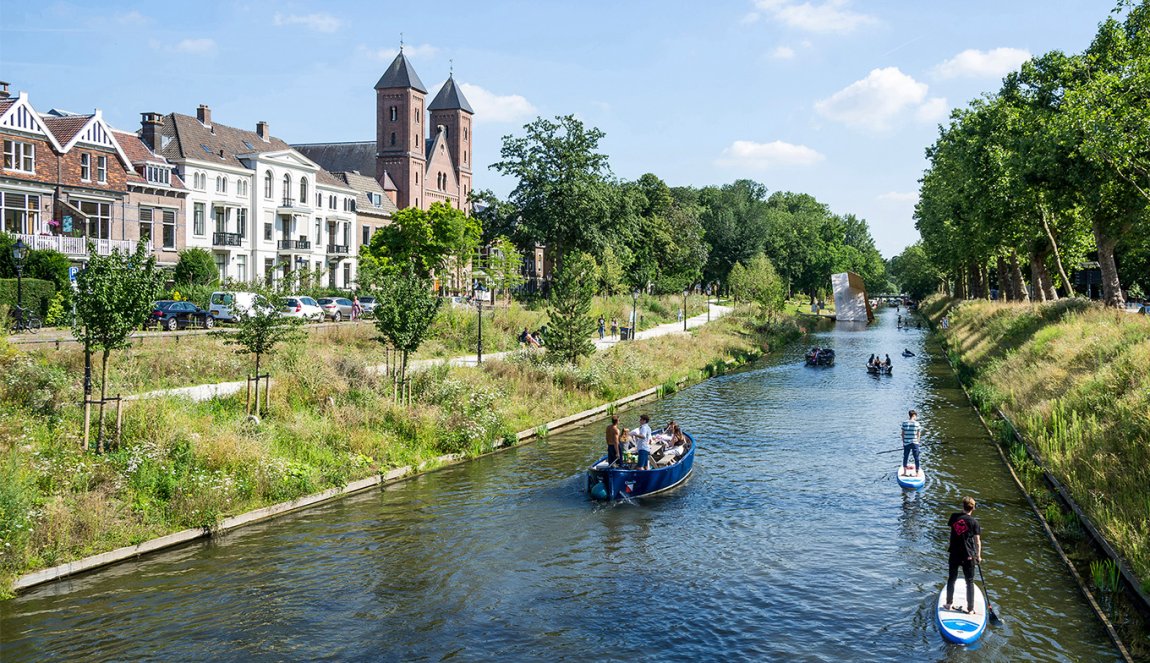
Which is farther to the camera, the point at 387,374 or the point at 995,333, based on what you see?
the point at 995,333

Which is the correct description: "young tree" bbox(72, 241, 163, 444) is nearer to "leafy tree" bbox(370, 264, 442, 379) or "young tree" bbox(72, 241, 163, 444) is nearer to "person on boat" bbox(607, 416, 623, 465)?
"leafy tree" bbox(370, 264, 442, 379)

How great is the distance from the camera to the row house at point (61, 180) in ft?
150

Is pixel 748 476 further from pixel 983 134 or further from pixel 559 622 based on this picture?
pixel 983 134

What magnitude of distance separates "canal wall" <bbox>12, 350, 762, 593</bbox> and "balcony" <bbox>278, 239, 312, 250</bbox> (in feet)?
148

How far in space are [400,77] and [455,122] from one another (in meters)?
12.5

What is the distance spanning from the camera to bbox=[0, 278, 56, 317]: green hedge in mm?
37219

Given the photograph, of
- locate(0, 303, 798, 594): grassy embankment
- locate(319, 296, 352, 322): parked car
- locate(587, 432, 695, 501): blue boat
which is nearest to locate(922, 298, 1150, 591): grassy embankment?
locate(587, 432, 695, 501): blue boat

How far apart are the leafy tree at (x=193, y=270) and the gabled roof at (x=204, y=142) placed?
877 centimetres

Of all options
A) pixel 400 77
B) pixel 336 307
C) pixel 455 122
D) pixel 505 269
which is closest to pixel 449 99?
pixel 455 122

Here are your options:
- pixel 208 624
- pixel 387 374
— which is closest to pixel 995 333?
pixel 387 374

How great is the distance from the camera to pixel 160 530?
1689 cm

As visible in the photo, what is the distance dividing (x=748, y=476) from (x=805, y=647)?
10699 mm

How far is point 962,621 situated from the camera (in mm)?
13188

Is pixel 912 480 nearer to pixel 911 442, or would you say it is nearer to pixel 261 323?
pixel 911 442
